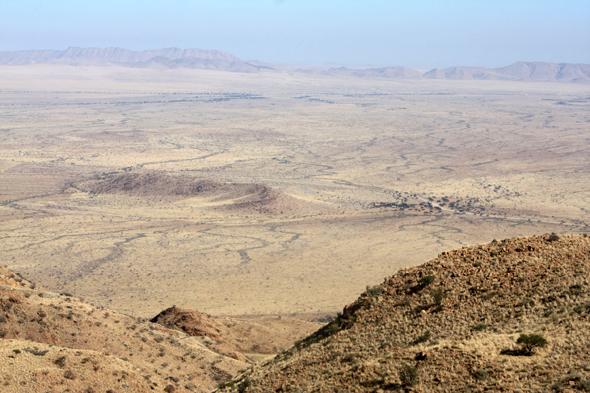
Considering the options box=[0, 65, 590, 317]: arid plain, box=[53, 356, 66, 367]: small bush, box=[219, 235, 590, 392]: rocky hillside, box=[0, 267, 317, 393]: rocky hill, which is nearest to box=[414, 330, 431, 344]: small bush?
box=[219, 235, 590, 392]: rocky hillside

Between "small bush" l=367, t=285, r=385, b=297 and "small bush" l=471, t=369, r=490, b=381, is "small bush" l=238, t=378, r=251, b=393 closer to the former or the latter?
"small bush" l=367, t=285, r=385, b=297

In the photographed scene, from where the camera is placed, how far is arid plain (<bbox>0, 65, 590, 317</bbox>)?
116 feet

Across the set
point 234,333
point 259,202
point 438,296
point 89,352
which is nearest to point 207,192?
point 259,202

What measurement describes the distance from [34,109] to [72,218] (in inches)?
4339

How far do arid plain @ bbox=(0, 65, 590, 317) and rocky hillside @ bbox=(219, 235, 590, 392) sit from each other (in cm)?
1633

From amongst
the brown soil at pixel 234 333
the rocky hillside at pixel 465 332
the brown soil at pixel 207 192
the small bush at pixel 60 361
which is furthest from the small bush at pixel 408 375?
the brown soil at pixel 207 192

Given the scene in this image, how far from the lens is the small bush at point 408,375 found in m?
9.54

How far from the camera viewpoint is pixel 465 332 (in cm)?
1105

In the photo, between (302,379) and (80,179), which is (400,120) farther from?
(302,379)

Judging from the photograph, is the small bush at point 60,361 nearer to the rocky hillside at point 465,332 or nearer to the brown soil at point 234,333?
the rocky hillside at point 465,332

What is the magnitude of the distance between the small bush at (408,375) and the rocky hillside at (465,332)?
0.02 metres

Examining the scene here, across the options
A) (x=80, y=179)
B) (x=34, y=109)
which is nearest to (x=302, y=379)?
(x=80, y=179)

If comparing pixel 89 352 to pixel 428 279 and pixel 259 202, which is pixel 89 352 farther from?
pixel 259 202

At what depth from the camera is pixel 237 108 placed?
163125 millimetres
